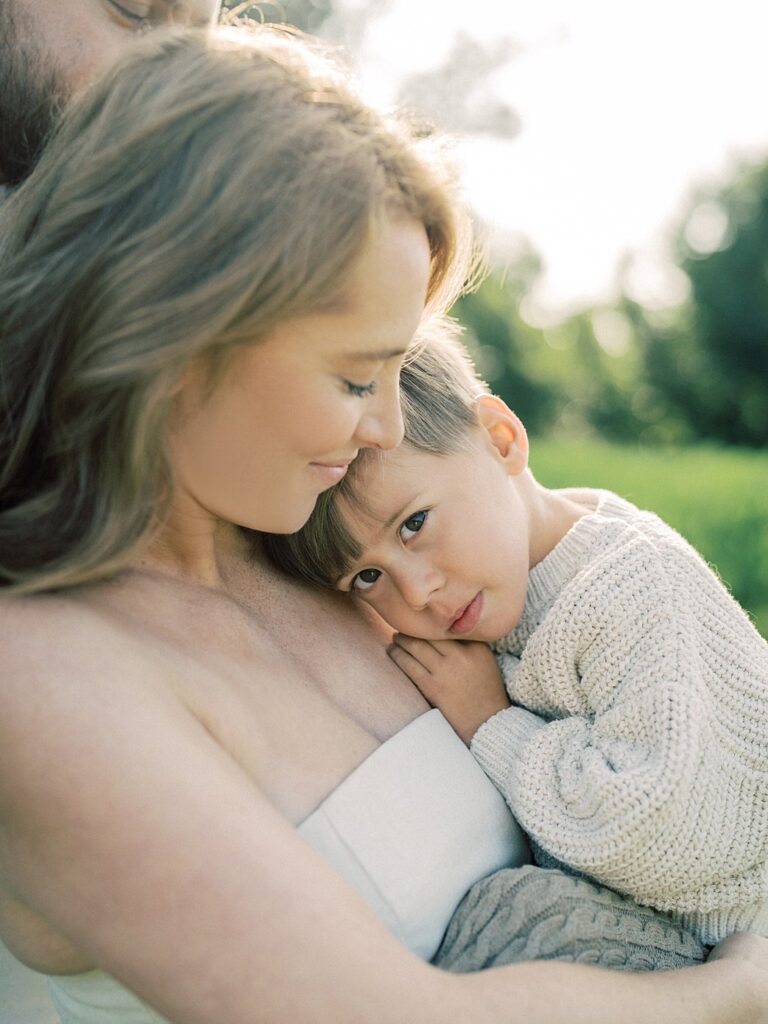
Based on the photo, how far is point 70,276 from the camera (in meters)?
1.79

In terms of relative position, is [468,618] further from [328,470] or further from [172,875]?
[172,875]

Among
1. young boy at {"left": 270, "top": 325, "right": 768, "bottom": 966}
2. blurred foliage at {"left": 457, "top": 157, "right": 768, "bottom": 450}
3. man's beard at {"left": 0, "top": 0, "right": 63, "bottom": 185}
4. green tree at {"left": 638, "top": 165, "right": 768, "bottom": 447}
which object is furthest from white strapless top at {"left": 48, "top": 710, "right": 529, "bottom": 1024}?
green tree at {"left": 638, "top": 165, "right": 768, "bottom": 447}

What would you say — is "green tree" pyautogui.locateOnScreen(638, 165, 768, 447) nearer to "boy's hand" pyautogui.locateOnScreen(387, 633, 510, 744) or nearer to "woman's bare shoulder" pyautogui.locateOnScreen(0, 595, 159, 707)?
"boy's hand" pyautogui.locateOnScreen(387, 633, 510, 744)

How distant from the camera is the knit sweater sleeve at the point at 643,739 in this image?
2096mm

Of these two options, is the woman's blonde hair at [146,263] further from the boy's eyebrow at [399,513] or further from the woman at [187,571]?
the boy's eyebrow at [399,513]

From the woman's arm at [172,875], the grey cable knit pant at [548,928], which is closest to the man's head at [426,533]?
the grey cable knit pant at [548,928]

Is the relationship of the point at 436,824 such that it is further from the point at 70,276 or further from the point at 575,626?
the point at 70,276

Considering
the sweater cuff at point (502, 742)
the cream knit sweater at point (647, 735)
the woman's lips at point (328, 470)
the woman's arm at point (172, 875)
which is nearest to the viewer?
the woman's arm at point (172, 875)

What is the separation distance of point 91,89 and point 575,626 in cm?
138

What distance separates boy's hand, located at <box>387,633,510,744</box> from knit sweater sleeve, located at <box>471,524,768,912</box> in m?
0.05

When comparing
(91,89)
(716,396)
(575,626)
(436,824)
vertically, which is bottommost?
(716,396)

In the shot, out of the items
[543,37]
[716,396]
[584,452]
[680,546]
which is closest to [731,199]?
[716,396]

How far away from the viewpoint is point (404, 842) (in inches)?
76.8

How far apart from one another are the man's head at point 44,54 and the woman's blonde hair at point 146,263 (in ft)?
2.36
